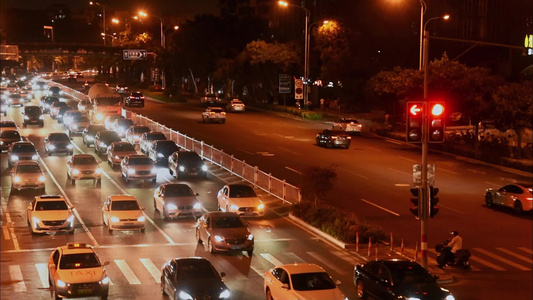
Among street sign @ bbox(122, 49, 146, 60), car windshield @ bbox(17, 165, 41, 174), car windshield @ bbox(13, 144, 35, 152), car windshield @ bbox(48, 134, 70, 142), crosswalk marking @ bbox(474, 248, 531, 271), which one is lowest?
crosswalk marking @ bbox(474, 248, 531, 271)

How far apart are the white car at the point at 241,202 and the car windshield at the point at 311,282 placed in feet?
49.2

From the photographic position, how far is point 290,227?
37.2 metres

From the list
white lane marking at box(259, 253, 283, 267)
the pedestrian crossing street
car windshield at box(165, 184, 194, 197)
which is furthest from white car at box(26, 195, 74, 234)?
white lane marking at box(259, 253, 283, 267)

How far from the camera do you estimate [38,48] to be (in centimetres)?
13125

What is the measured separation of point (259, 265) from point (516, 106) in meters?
32.9

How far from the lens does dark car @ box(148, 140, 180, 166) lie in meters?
53.0

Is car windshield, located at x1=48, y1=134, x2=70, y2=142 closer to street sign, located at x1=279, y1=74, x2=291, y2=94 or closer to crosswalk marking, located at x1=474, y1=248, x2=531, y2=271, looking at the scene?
crosswalk marking, located at x1=474, y1=248, x2=531, y2=271

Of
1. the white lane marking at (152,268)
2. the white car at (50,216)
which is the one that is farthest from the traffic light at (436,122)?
the white car at (50,216)

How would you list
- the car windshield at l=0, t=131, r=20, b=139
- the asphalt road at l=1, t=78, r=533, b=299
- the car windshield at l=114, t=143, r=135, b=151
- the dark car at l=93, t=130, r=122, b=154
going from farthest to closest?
the car windshield at l=0, t=131, r=20, b=139 < the dark car at l=93, t=130, r=122, b=154 < the car windshield at l=114, t=143, r=135, b=151 < the asphalt road at l=1, t=78, r=533, b=299

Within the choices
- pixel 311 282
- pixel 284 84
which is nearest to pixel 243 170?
pixel 311 282

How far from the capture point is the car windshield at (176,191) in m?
38.5

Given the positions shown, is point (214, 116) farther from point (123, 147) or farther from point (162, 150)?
point (123, 147)

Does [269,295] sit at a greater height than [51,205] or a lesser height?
lesser

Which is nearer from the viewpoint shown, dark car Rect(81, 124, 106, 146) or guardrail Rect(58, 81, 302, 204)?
guardrail Rect(58, 81, 302, 204)
